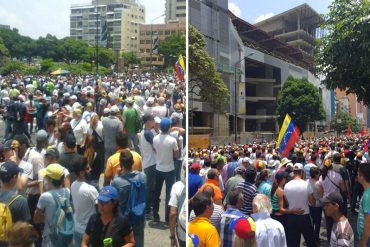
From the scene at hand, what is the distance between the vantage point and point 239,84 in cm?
3259

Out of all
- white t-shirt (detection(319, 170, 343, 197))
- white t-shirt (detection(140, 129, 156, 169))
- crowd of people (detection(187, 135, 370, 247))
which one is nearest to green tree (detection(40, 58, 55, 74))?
crowd of people (detection(187, 135, 370, 247))

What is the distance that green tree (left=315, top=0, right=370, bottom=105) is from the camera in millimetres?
6562

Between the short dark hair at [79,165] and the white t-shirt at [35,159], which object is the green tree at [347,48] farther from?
the white t-shirt at [35,159]

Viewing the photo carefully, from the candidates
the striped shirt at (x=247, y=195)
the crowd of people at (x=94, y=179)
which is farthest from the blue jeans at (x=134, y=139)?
the striped shirt at (x=247, y=195)

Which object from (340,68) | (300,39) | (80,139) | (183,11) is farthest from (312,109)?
(300,39)

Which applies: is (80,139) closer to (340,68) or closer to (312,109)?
(340,68)

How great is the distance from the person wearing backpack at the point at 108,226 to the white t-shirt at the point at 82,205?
74cm

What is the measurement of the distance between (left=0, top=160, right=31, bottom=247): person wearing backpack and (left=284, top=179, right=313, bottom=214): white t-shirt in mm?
2892

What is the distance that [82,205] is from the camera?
371 cm

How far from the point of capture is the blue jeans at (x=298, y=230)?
5078 millimetres

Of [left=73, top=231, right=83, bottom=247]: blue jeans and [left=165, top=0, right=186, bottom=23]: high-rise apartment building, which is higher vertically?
[left=165, top=0, right=186, bottom=23]: high-rise apartment building

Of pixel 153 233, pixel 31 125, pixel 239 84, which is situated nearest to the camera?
pixel 153 233

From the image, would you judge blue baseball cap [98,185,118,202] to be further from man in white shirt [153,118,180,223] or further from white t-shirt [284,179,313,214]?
white t-shirt [284,179,313,214]

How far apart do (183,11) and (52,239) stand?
2109 mm
